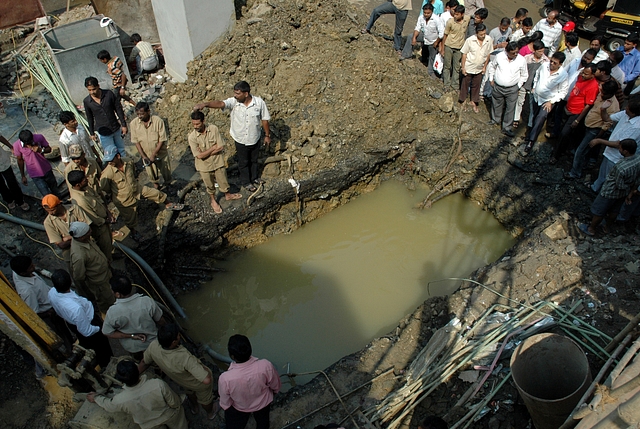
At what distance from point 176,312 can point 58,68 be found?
16.9 ft

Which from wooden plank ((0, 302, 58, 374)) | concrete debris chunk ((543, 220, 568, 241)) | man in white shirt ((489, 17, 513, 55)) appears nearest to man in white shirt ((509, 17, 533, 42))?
man in white shirt ((489, 17, 513, 55))

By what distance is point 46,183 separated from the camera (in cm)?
637

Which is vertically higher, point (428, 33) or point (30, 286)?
point (428, 33)

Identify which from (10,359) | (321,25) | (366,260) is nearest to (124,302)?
(10,359)

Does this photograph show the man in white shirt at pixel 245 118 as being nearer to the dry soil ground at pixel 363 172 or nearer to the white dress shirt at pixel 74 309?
the dry soil ground at pixel 363 172

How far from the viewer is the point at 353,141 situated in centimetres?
810

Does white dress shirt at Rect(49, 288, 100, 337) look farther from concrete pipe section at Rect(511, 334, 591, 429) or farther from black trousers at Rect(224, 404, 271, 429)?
concrete pipe section at Rect(511, 334, 591, 429)

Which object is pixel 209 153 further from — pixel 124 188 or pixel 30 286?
pixel 30 286

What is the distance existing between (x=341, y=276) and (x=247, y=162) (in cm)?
228

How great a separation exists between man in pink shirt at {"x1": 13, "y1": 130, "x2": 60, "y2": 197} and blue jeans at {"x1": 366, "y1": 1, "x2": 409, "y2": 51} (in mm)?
6660

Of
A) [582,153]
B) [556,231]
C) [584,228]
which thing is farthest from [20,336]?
[582,153]

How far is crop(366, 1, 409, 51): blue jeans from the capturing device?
29.8 ft

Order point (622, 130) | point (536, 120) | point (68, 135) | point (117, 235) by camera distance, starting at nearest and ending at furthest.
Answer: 1. point (622, 130)
2. point (68, 135)
3. point (117, 235)
4. point (536, 120)

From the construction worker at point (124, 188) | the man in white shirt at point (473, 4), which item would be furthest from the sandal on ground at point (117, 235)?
the man in white shirt at point (473, 4)
